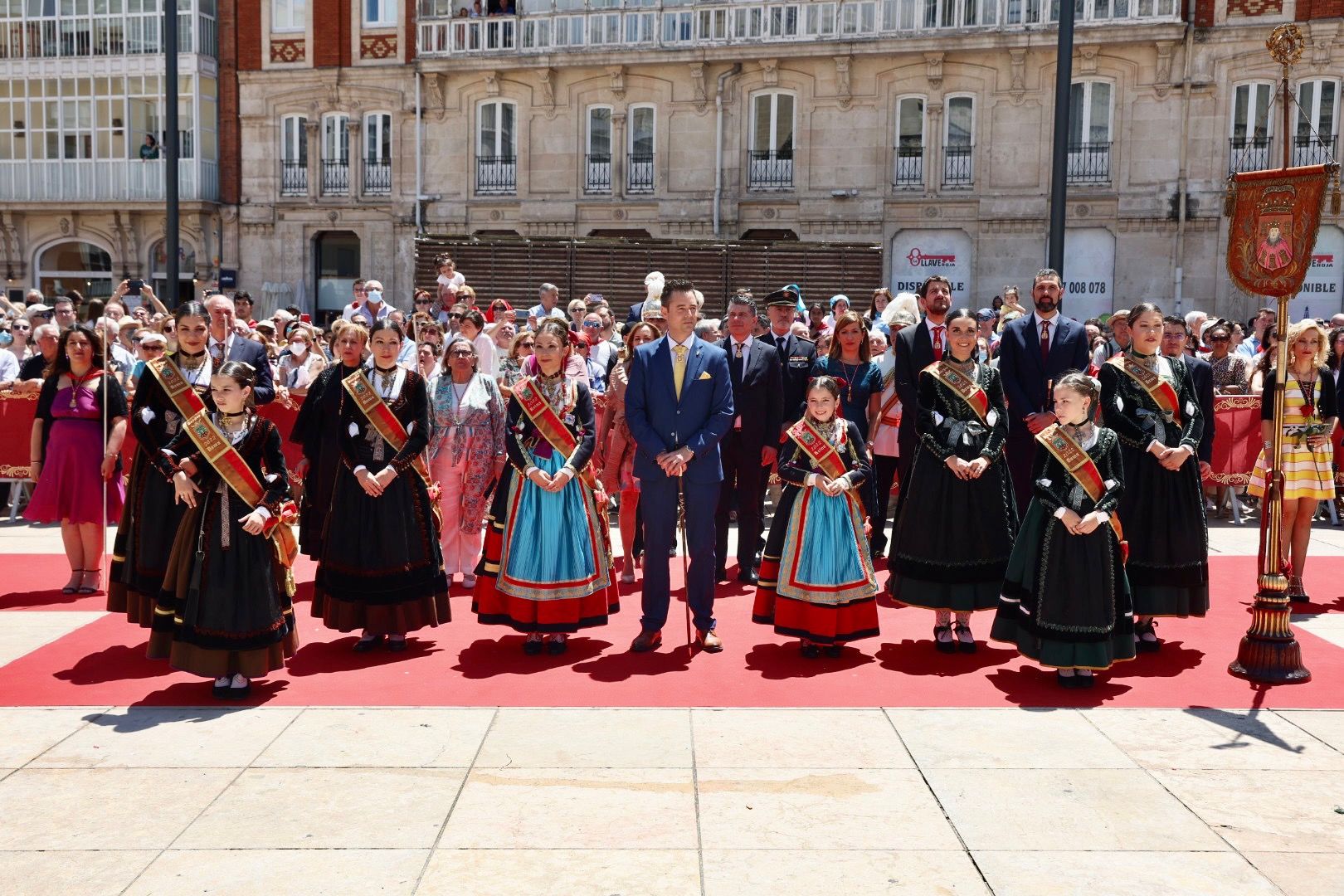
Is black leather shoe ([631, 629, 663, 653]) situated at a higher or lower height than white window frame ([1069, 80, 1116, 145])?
lower

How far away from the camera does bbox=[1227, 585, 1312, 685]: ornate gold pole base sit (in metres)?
6.58

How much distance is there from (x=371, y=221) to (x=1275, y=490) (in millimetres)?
24342

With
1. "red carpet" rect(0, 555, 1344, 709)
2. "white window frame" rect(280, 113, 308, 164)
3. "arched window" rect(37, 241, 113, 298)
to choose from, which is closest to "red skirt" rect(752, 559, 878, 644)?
"red carpet" rect(0, 555, 1344, 709)

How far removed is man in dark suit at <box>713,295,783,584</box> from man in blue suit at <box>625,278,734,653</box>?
1.27m

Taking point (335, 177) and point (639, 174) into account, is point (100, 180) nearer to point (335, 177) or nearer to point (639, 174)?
point (335, 177)

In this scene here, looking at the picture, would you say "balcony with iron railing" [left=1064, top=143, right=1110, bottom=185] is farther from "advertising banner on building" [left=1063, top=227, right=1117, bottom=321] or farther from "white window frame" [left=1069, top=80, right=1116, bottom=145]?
"advertising banner on building" [left=1063, top=227, right=1117, bottom=321]

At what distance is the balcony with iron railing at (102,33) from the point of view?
93.5ft

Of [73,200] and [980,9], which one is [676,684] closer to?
[980,9]

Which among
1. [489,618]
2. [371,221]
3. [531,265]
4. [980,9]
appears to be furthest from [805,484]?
[371,221]

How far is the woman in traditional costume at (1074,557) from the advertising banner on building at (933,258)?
19463 mm

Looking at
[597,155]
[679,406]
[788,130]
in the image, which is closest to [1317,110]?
[788,130]

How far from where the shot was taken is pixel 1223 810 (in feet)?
15.7

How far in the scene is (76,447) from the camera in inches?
343

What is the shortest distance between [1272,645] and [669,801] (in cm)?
359
